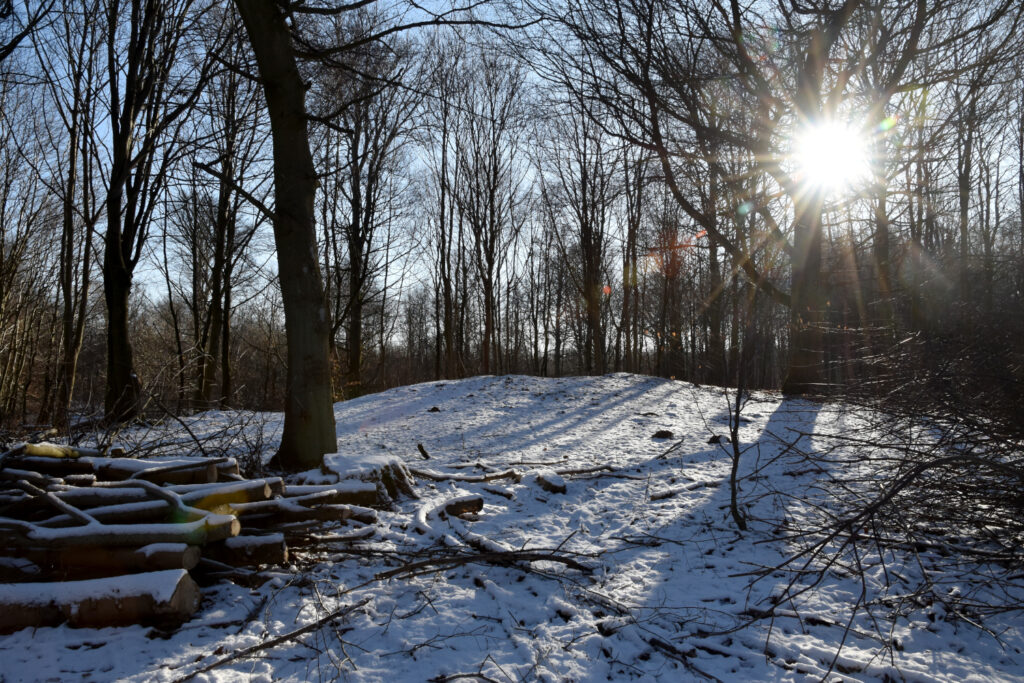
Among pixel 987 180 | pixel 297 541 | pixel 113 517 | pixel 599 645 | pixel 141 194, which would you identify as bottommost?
pixel 599 645

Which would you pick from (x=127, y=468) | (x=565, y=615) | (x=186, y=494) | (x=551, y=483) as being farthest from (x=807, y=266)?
(x=127, y=468)

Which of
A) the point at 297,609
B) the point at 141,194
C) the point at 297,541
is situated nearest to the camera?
the point at 297,609

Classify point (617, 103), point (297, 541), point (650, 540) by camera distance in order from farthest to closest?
point (617, 103)
point (650, 540)
point (297, 541)

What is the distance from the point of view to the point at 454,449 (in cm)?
898

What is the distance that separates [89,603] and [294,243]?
13.4 ft

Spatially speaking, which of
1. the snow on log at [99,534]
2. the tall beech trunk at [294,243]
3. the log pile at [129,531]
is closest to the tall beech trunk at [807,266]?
the tall beech trunk at [294,243]

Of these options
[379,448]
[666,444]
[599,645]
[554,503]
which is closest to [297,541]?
[599,645]

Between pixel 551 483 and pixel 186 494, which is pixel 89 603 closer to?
pixel 186 494

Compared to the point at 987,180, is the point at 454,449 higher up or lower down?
lower down

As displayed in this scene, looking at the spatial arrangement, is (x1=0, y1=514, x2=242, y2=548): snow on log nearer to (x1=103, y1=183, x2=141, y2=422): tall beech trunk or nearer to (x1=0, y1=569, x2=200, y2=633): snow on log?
(x1=0, y1=569, x2=200, y2=633): snow on log

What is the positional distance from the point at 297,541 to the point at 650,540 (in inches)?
116

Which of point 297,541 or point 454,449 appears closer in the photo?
point 297,541

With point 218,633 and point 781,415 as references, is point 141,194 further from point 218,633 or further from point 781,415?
point 781,415

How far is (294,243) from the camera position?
6246 mm
